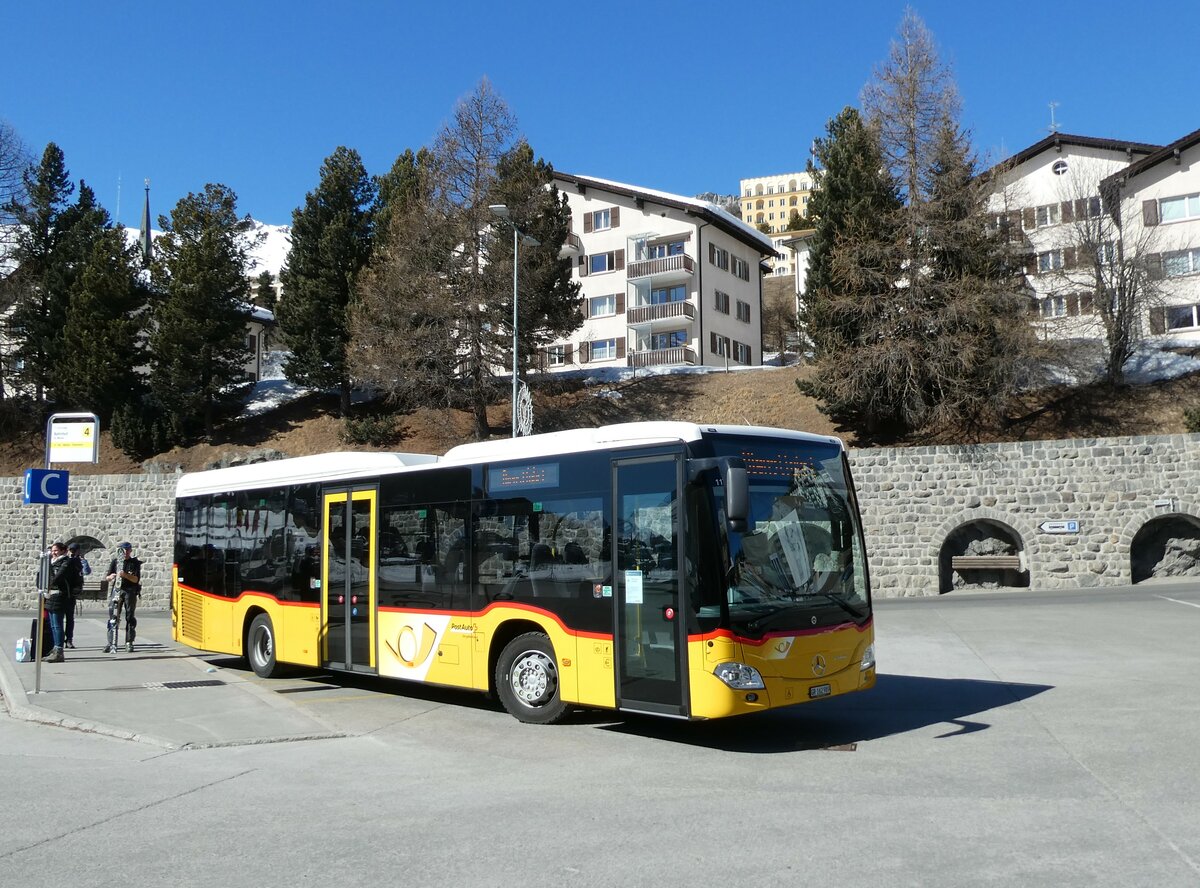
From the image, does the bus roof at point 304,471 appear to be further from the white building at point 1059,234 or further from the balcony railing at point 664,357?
the balcony railing at point 664,357

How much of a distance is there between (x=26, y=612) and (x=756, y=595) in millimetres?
29778

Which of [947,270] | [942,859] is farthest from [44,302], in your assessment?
[942,859]

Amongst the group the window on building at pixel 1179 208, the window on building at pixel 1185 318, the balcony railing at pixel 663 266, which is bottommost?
the window on building at pixel 1185 318

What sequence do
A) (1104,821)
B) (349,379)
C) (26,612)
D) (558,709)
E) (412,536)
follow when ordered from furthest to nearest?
(349,379) → (26,612) → (412,536) → (558,709) → (1104,821)

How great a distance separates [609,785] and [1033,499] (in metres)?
21.3

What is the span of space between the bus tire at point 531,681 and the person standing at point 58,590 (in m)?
8.75

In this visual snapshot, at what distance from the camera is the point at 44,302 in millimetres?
47062

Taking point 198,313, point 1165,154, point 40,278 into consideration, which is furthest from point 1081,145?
point 40,278

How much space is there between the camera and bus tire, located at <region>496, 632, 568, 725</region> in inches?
383

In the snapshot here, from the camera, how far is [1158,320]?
3600 centimetres

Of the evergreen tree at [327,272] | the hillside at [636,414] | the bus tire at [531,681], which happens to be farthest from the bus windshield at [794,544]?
the evergreen tree at [327,272]

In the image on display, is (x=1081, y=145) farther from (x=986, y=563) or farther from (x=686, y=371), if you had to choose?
(x=986, y=563)

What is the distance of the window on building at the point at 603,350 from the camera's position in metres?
56.5

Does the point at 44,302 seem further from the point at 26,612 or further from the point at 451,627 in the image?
the point at 451,627
